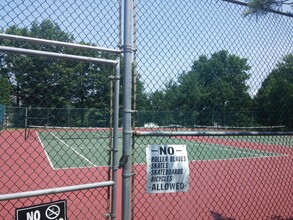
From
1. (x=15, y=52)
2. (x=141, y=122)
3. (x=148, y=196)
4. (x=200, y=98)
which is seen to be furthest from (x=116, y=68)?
(x=141, y=122)

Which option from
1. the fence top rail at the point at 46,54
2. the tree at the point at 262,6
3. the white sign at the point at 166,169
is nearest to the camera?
the fence top rail at the point at 46,54

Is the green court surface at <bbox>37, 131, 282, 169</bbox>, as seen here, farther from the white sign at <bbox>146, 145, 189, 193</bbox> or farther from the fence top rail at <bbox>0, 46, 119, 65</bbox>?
the fence top rail at <bbox>0, 46, 119, 65</bbox>

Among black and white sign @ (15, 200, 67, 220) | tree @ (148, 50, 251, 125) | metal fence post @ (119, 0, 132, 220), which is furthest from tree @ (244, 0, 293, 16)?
tree @ (148, 50, 251, 125)

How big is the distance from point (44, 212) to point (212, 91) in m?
17.7

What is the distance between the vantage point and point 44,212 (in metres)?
2.17

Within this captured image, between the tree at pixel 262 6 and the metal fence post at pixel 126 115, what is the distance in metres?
1.97

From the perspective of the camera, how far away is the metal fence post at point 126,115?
244cm

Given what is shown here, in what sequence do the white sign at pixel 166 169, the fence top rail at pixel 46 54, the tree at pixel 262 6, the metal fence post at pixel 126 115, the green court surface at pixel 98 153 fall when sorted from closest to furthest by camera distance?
the fence top rail at pixel 46 54
the metal fence post at pixel 126 115
the white sign at pixel 166 169
the tree at pixel 262 6
the green court surface at pixel 98 153

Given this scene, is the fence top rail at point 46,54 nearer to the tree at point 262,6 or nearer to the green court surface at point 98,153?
the tree at point 262,6

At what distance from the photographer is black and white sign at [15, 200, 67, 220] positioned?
2.07 m

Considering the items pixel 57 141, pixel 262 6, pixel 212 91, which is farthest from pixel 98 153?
pixel 262 6

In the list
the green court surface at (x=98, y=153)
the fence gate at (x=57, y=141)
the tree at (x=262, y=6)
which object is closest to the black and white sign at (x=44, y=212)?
the fence gate at (x=57, y=141)

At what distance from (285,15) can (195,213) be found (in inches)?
177

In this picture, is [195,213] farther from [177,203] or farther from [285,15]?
[285,15]
